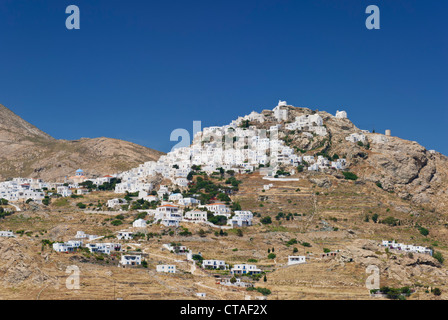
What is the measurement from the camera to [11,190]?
262 feet

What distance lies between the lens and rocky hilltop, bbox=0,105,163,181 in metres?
111

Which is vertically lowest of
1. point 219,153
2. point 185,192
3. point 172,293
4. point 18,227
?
point 172,293

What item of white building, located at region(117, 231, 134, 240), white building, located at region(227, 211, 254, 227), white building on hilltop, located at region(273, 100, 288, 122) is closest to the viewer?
white building, located at region(117, 231, 134, 240)

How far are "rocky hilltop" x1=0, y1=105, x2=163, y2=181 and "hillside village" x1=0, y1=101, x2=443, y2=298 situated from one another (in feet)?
60.9

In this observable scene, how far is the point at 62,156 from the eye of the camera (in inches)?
4774

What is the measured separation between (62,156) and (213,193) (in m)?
55.4

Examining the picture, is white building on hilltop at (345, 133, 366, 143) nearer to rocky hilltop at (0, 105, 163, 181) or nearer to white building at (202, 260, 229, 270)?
rocky hilltop at (0, 105, 163, 181)

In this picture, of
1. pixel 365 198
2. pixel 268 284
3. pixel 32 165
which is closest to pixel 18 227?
pixel 268 284

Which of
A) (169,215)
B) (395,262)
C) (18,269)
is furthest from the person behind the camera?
(169,215)

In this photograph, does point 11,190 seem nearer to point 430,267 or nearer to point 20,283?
point 20,283

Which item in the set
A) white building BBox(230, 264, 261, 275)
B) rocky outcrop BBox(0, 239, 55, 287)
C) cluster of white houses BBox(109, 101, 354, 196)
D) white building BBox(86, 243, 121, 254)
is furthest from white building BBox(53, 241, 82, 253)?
cluster of white houses BBox(109, 101, 354, 196)

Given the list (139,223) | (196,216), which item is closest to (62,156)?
(139,223)

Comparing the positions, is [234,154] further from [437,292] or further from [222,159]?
[437,292]

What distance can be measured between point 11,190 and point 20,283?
119 ft
